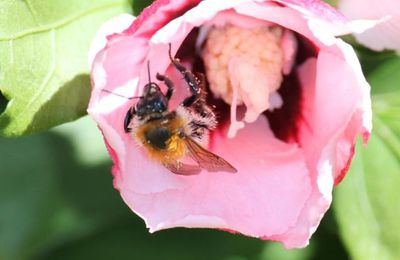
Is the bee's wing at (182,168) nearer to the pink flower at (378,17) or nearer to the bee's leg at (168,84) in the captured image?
the bee's leg at (168,84)

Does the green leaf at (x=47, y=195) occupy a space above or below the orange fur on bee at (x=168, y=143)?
below

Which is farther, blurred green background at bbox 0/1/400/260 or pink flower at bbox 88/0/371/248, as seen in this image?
blurred green background at bbox 0/1/400/260

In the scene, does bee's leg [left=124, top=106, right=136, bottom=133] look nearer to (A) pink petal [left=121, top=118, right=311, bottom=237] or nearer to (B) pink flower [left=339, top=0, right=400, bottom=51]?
(A) pink petal [left=121, top=118, right=311, bottom=237]

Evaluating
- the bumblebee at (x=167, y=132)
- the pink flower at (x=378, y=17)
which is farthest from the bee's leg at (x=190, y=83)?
the pink flower at (x=378, y=17)

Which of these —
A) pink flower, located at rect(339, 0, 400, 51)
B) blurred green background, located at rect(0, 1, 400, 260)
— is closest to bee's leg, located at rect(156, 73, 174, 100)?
pink flower, located at rect(339, 0, 400, 51)

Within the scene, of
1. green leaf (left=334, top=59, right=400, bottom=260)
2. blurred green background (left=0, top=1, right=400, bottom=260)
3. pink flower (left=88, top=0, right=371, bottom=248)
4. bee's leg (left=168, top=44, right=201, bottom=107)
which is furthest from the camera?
blurred green background (left=0, top=1, right=400, bottom=260)

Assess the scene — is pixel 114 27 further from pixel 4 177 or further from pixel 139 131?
pixel 4 177

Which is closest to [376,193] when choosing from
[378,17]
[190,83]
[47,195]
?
[378,17]

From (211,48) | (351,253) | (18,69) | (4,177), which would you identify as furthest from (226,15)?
(4,177)
